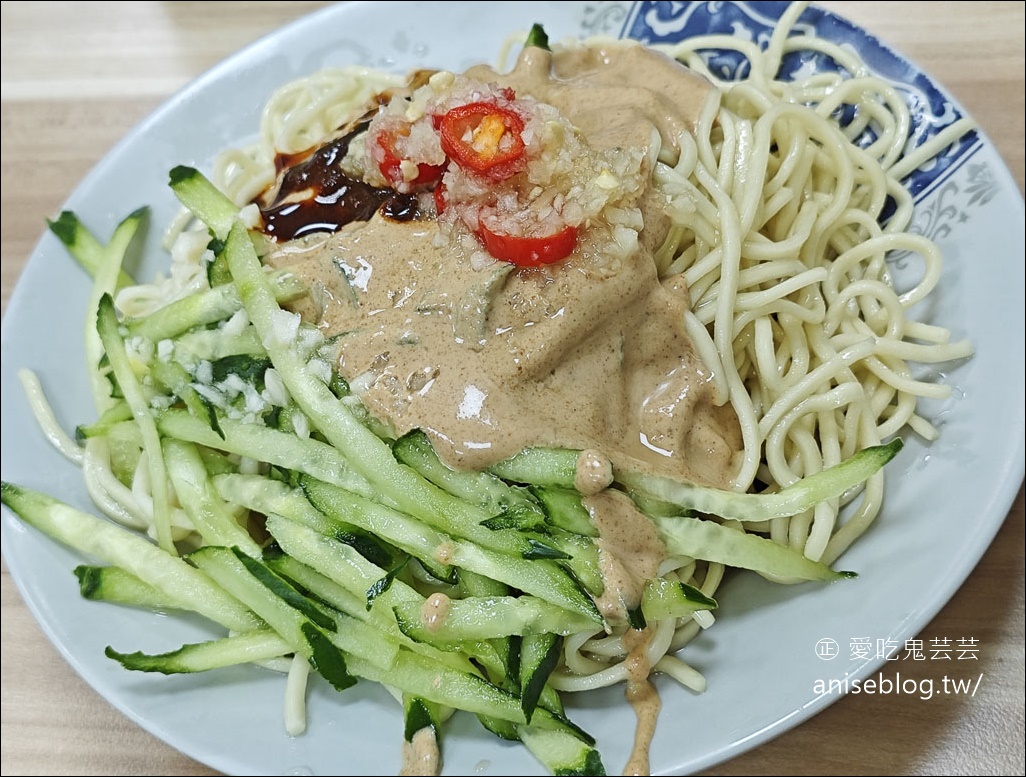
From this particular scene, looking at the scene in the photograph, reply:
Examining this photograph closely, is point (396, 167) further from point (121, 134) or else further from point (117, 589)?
point (121, 134)

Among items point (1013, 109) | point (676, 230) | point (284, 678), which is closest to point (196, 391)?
point (284, 678)

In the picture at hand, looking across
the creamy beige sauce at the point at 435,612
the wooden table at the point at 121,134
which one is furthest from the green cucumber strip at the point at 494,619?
the wooden table at the point at 121,134

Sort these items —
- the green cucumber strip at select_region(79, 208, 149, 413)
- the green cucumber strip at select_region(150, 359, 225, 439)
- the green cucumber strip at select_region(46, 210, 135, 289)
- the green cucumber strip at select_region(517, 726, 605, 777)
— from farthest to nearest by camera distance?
the green cucumber strip at select_region(46, 210, 135, 289), the green cucumber strip at select_region(79, 208, 149, 413), the green cucumber strip at select_region(150, 359, 225, 439), the green cucumber strip at select_region(517, 726, 605, 777)

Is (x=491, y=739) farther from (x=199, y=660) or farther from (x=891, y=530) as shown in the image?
(x=891, y=530)

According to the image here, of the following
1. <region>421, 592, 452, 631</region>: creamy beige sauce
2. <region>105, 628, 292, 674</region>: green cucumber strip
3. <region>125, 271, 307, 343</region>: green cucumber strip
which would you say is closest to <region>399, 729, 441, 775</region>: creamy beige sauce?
<region>421, 592, 452, 631</region>: creamy beige sauce

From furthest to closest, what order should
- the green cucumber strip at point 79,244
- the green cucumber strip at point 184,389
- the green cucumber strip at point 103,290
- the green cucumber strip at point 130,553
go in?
the green cucumber strip at point 79,244
the green cucumber strip at point 103,290
the green cucumber strip at point 184,389
the green cucumber strip at point 130,553

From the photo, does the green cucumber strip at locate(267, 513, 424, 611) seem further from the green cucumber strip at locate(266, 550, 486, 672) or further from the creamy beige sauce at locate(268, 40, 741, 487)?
the creamy beige sauce at locate(268, 40, 741, 487)

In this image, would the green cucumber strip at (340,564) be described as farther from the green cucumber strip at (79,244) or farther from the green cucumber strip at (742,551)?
the green cucumber strip at (79,244)

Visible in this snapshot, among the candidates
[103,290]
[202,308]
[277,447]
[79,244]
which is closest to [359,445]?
[277,447]
